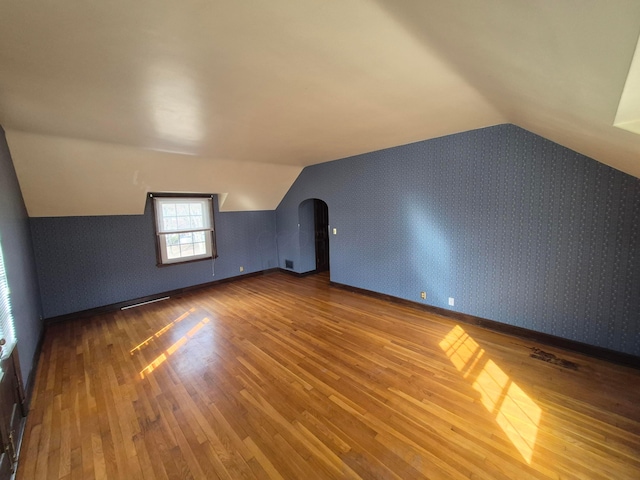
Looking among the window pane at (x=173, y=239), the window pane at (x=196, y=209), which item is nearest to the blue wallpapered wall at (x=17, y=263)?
the window pane at (x=173, y=239)

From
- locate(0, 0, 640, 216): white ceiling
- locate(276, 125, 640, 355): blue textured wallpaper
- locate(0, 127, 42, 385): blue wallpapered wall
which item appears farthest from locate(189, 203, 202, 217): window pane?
locate(276, 125, 640, 355): blue textured wallpaper

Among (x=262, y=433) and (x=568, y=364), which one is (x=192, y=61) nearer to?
(x=262, y=433)

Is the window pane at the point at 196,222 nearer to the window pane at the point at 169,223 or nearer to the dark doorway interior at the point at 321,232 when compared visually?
the window pane at the point at 169,223

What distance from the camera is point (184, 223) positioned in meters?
5.25

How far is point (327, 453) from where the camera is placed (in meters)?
1.70

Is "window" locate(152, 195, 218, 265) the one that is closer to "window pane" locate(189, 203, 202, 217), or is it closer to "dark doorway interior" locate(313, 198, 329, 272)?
"window pane" locate(189, 203, 202, 217)

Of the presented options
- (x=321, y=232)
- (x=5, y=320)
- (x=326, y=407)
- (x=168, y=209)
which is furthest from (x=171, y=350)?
(x=321, y=232)

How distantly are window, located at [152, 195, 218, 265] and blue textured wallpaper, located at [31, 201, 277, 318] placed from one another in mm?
133

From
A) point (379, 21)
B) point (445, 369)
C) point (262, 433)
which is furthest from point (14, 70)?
point (445, 369)

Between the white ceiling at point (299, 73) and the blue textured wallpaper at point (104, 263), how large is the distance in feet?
2.96

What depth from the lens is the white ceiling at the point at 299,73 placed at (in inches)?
42.1

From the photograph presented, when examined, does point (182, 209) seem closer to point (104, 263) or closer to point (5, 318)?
point (104, 263)

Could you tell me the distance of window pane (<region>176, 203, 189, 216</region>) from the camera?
5.16m

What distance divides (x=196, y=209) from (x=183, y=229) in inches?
19.3
